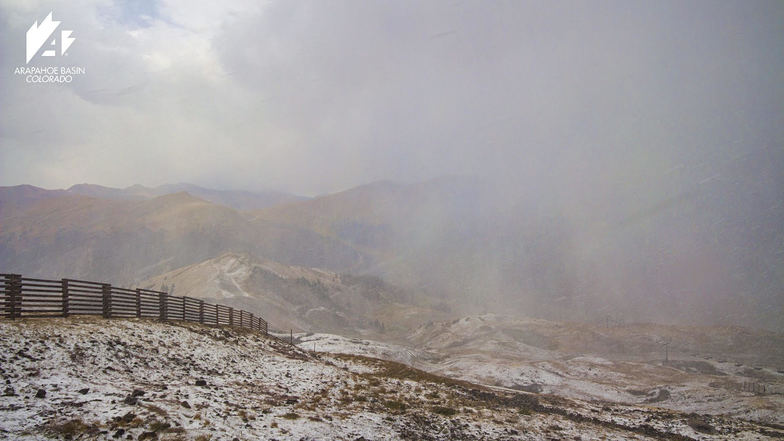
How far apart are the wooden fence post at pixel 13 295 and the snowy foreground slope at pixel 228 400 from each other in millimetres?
838

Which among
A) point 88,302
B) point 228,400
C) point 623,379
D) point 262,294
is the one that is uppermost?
point 88,302

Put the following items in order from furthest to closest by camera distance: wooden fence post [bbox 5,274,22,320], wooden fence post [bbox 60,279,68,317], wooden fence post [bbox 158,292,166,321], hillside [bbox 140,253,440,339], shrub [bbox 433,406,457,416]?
hillside [bbox 140,253,440,339] → wooden fence post [bbox 158,292,166,321] → shrub [bbox 433,406,457,416] → wooden fence post [bbox 60,279,68,317] → wooden fence post [bbox 5,274,22,320]

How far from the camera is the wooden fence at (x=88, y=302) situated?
17.2 m

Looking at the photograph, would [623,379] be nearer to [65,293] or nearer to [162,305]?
[162,305]

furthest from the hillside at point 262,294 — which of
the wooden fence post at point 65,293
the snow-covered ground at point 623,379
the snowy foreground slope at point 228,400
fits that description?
the wooden fence post at point 65,293

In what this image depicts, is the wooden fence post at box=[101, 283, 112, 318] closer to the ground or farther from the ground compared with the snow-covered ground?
farther from the ground

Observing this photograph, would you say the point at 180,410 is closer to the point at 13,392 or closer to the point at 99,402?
the point at 99,402

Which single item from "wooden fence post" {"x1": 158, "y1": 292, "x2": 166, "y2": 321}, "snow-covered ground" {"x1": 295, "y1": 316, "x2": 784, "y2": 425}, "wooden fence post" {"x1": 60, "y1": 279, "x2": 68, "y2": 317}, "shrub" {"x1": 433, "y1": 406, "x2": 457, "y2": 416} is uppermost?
"wooden fence post" {"x1": 60, "y1": 279, "x2": 68, "y2": 317}

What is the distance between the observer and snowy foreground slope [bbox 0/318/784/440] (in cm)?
1252

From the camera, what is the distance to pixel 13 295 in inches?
669

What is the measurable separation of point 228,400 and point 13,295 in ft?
29.7

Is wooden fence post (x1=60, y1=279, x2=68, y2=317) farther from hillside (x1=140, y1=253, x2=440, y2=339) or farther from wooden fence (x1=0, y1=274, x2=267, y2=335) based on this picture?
hillside (x1=140, y1=253, x2=440, y2=339)

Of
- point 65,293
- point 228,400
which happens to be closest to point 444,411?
point 228,400

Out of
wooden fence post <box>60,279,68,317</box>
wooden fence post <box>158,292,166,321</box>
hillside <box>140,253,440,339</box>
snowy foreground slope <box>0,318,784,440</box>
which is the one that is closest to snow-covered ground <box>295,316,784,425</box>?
snowy foreground slope <box>0,318,784,440</box>
